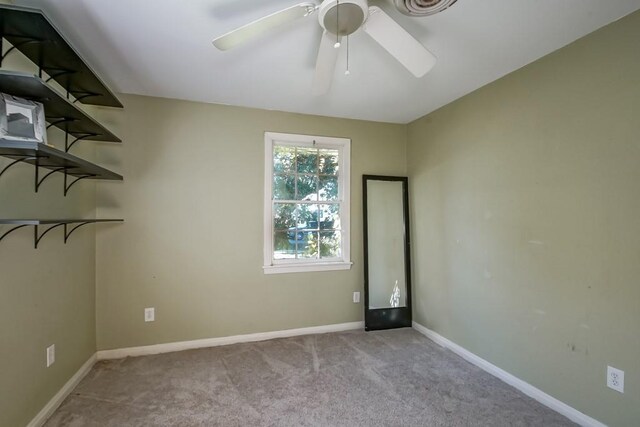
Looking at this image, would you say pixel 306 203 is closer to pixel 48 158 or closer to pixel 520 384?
pixel 48 158

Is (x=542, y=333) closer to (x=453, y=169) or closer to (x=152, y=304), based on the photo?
(x=453, y=169)

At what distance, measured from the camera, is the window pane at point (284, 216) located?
10.3 ft

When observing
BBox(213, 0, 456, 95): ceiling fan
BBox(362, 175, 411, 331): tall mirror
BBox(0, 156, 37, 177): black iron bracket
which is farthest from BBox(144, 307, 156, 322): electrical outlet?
BBox(213, 0, 456, 95): ceiling fan

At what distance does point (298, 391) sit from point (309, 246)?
57.4 inches

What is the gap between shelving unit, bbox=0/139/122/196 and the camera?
1246 mm

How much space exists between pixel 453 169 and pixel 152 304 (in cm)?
310

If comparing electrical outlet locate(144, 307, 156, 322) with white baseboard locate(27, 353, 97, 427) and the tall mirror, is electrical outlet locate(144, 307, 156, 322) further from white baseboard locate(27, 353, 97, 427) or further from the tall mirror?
the tall mirror

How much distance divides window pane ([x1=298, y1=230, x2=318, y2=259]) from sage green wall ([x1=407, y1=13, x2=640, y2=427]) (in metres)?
1.34

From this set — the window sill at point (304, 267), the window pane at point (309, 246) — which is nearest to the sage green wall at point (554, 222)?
the window sill at point (304, 267)

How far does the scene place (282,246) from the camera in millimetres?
3152

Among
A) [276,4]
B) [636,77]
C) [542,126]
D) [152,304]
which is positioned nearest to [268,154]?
[276,4]

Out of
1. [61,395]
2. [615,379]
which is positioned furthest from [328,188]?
[61,395]

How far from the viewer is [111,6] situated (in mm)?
1570

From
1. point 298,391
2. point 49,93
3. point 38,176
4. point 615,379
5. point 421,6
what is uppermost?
point 421,6
